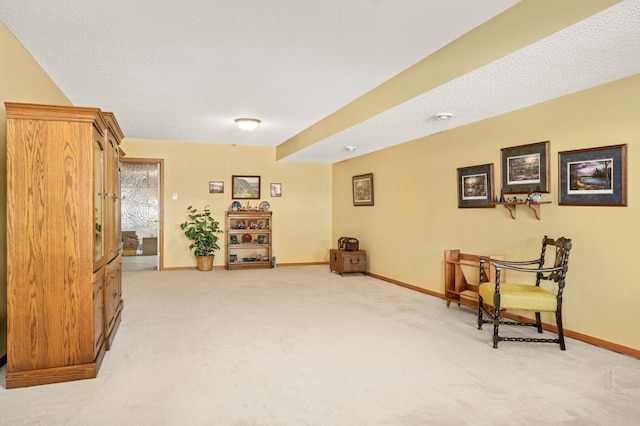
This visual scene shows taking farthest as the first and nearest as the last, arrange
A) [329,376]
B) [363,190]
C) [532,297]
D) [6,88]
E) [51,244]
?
[363,190], [532,297], [6,88], [329,376], [51,244]

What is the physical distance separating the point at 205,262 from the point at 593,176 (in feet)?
21.7

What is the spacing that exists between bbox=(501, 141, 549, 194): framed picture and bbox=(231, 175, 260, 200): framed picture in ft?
17.8

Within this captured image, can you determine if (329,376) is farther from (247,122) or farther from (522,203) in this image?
(247,122)

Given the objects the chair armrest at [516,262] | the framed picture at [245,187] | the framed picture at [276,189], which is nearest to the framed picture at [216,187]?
the framed picture at [245,187]

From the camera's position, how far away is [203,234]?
8109mm

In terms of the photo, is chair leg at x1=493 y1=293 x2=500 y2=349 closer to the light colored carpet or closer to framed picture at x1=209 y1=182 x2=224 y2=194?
the light colored carpet

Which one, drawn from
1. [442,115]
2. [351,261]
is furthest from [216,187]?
[442,115]

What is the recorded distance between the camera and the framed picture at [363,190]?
24.9 ft

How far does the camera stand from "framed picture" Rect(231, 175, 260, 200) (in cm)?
869

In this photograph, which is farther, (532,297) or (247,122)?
(247,122)

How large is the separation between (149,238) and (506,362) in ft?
31.5

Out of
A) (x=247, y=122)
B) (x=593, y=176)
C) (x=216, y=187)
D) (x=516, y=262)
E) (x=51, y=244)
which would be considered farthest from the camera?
(x=216, y=187)

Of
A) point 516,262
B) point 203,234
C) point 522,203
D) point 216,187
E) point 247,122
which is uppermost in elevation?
point 247,122

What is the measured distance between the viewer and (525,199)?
441cm
